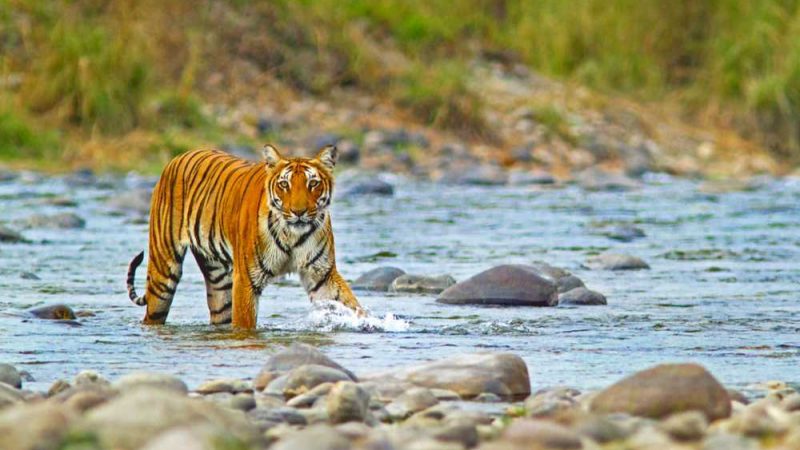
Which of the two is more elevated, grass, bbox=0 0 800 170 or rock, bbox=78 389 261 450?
grass, bbox=0 0 800 170

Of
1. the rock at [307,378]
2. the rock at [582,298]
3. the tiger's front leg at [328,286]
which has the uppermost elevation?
the tiger's front leg at [328,286]

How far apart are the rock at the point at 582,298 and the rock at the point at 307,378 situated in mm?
3132

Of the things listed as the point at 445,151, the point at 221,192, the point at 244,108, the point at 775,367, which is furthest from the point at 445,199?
the point at 775,367

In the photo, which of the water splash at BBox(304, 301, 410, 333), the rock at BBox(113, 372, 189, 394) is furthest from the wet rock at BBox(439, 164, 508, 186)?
the rock at BBox(113, 372, 189, 394)

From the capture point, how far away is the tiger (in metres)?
7.32

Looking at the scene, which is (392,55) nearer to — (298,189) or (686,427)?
(298,189)

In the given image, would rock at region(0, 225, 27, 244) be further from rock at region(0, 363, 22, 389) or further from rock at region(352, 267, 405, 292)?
rock at region(0, 363, 22, 389)

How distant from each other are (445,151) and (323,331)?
12700 millimetres

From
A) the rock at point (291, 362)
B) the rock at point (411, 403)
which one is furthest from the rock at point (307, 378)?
the rock at point (411, 403)

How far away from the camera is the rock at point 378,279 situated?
9427mm

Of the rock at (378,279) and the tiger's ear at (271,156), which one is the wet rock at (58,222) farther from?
the tiger's ear at (271,156)

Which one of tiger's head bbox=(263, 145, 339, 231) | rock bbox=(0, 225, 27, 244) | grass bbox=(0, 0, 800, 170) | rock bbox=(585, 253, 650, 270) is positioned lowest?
rock bbox=(585, 253, 650, 270)

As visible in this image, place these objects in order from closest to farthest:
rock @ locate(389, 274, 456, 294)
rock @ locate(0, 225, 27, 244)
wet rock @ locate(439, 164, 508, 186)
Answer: rock @ locate(389, 274, 456, 294) → rock @ locate(0, 225, 27, 244) → wet rock @ locate(439, 164, 508, 186)

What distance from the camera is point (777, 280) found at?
968 cm
